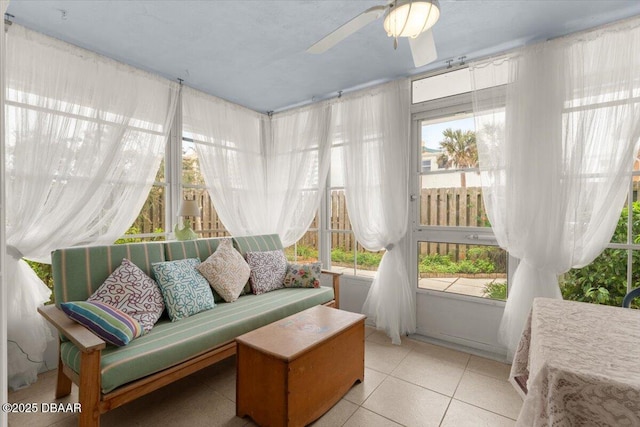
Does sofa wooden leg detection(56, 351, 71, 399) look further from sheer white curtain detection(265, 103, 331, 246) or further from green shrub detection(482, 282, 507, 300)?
green shrub detection(482, 282, 507, 300)

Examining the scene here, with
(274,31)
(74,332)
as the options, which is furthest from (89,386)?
(274,31)

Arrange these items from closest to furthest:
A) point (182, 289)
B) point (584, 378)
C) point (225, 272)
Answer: point (584, 378) → point (182, 289) → point (225, 272)

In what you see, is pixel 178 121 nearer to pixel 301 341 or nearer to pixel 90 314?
pixel 90 314

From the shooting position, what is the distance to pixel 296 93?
11.2ft

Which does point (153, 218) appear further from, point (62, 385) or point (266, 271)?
point (62, 385)

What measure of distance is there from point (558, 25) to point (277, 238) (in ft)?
10.0

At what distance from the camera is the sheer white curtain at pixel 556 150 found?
206 cm

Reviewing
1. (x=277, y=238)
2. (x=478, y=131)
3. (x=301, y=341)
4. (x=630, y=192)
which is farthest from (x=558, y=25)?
(x=277, y=238)

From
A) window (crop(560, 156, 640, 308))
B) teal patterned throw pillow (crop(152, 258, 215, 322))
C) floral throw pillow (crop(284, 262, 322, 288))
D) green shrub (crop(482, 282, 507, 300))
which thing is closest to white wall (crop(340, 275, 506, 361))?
green shrub (crop(482, 282, 507, 300))

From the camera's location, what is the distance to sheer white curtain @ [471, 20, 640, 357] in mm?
2064

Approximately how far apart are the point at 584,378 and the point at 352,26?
1.69 m

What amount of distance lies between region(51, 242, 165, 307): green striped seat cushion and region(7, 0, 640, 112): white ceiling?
1.59 meters

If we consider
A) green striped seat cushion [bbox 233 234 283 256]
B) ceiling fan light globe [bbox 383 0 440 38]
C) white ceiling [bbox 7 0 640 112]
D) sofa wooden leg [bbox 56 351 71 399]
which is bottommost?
sofa wooden leg [bbox 56 351 71 399]

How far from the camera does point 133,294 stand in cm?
199
